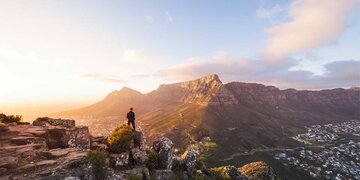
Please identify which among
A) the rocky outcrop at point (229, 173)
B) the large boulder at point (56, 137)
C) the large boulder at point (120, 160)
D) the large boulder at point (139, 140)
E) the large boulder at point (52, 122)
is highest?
the large boulder at point (52, 122)

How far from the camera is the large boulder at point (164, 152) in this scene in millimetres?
32781

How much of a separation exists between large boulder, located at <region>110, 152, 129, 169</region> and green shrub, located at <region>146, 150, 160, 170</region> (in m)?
3.01

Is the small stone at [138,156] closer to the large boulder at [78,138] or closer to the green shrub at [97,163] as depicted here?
the large boulder at [78,138]

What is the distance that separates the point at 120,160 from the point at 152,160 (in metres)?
4.59

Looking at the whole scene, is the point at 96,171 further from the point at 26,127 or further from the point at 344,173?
the point at 344,173

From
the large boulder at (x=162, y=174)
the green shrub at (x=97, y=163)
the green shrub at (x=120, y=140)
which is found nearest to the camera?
the green shrub at (x=97, y=163)

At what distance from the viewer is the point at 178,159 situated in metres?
35.6

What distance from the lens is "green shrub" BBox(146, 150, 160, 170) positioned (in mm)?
31328

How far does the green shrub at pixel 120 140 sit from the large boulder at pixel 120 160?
3.15 feet

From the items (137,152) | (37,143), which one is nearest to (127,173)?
(137,152)

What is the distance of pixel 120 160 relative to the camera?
28.7m

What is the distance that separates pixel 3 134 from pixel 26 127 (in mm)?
3264

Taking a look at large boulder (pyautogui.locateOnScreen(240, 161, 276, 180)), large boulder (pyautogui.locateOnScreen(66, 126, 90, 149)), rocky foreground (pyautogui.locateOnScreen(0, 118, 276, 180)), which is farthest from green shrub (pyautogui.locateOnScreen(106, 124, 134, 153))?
large boulder (pyautogui.locateOnScreen(240, 161, 276, 180))

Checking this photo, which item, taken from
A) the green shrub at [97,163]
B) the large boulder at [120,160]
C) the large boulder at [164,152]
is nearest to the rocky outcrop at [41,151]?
the green shrub at [97,163]
